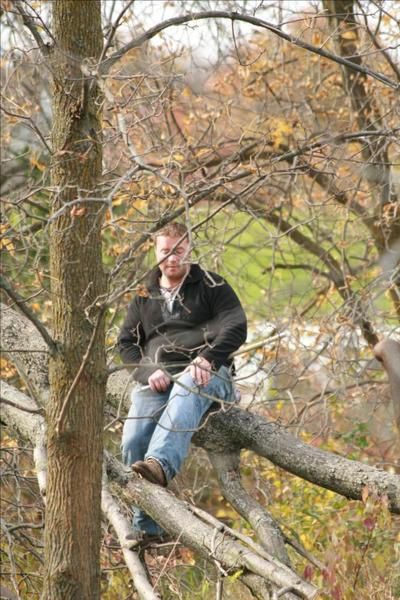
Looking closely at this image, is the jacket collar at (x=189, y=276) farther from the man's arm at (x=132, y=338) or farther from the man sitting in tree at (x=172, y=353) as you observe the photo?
the man's arm at (x=132, y=338)

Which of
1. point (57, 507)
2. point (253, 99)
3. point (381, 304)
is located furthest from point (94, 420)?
point (381, 304)

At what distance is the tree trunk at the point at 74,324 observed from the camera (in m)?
3.72

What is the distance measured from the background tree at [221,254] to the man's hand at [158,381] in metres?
0.24

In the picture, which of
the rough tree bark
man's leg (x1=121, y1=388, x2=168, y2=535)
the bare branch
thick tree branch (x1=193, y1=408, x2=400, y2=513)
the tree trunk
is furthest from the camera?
man's leg (x1=121, y1=388, x2=168, y2=535)

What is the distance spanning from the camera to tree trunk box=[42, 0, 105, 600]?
372 centimetres

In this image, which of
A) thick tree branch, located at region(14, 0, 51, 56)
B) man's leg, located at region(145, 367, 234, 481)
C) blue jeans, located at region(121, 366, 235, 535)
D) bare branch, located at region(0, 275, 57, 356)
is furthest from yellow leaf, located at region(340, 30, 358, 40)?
bare branch, located at region(0, 275, 57, 356)

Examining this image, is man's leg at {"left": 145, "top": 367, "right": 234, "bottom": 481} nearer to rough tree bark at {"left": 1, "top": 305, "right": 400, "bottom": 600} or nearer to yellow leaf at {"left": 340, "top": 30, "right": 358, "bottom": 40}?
rough tree bark at {"left": 1, "top": 305, "right": 400, "bottom": 600}

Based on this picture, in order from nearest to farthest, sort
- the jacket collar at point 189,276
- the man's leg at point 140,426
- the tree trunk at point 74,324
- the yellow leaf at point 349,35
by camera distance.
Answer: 1. the tree trunk at point 74,324
2. the man's leg at point 140,426
3. the jacket collar at point 189,276
4. the yellow leaf at point 349,35

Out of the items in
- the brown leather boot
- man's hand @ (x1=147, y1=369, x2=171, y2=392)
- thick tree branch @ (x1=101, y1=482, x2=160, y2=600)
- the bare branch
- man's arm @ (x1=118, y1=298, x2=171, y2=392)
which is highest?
the bare branch

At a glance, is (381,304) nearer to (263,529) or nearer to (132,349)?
(132,349)

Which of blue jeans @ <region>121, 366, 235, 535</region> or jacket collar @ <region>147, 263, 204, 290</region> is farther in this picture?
jacket collar @ <region>147, 263, 204, 290</region>

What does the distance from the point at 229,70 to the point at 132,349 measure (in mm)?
4434

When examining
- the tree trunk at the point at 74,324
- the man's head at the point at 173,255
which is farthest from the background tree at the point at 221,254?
the man's head at the point at 173,255

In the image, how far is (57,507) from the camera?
3775mm
